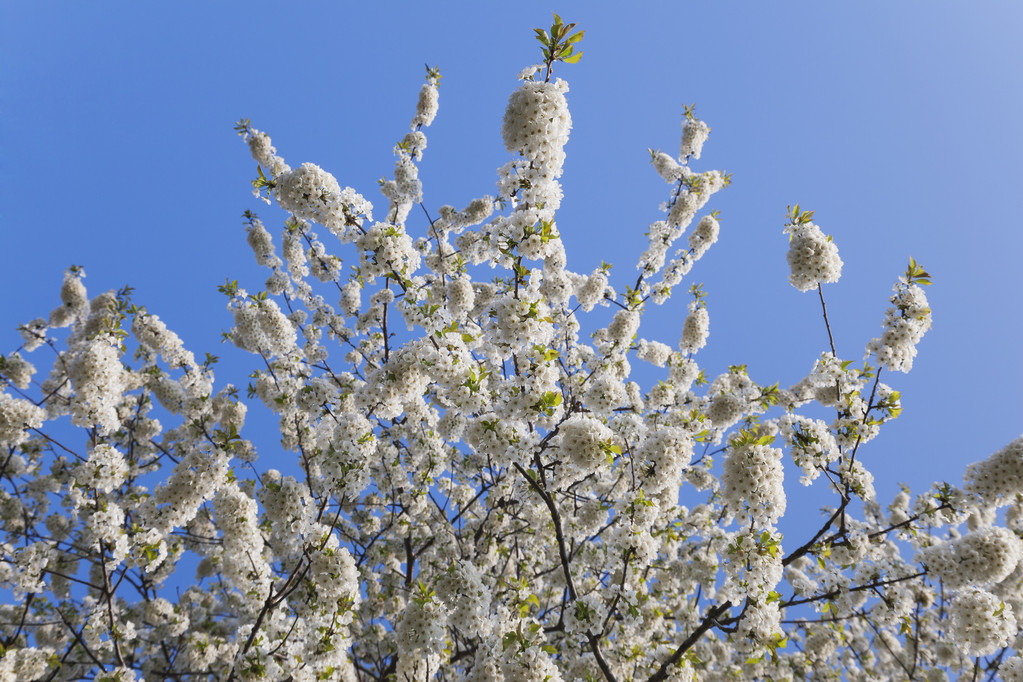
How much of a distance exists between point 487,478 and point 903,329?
7291 millimetres

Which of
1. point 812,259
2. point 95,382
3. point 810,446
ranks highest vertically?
point 95,382

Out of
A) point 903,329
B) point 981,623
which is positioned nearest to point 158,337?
point 903,329

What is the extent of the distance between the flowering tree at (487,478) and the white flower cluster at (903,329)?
0.02m

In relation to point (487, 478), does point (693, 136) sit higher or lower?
higher

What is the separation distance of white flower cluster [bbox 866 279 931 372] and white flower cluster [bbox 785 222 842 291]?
0.63 m

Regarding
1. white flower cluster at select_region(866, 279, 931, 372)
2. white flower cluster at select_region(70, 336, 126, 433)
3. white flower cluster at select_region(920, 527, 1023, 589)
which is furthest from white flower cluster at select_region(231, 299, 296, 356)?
white flower cluster at select_region(920, 527, 1023, 589)

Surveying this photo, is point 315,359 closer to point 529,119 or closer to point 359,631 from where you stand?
point 359,631

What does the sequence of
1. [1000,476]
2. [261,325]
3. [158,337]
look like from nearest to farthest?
1. [1000,476]
2. [261,325]
3. [158,337]

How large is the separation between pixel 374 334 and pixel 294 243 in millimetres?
2445

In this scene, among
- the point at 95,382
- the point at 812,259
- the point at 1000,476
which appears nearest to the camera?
the point at 1000,476

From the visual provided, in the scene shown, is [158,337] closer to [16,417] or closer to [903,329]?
[16,417]

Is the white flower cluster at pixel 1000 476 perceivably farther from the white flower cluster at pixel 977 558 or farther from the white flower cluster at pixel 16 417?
the white flower cluster at pixel 16 417

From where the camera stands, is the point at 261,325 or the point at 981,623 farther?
the point at 261,325

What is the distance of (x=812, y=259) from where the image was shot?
4742mm
